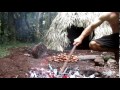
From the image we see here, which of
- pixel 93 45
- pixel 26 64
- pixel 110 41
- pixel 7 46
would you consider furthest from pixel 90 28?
pixel 7 46

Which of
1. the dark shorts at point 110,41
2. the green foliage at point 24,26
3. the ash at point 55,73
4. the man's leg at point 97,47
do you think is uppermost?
the green foliage at point 24,26

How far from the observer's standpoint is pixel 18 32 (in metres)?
4.25

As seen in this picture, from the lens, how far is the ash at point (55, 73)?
425 centimetres

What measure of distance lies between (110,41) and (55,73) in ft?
3.62

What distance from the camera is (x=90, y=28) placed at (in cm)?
433

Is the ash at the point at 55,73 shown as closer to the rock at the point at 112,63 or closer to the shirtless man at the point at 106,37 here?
the rock at the point at 112,63

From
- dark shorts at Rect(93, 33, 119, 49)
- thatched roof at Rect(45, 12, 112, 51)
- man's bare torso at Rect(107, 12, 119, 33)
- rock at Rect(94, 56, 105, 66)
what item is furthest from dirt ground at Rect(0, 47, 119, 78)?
man's bare torso at Rect(107, 12, 119, 33)

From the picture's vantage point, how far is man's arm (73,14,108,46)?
169 inches

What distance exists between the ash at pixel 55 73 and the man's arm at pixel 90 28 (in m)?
0.48

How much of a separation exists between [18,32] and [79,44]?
42.0 inches

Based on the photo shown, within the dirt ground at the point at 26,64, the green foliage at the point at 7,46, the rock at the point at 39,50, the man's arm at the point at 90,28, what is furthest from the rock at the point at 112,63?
the green foliage at the point at 7,46

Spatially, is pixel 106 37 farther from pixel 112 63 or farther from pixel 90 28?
pixel 112 63
